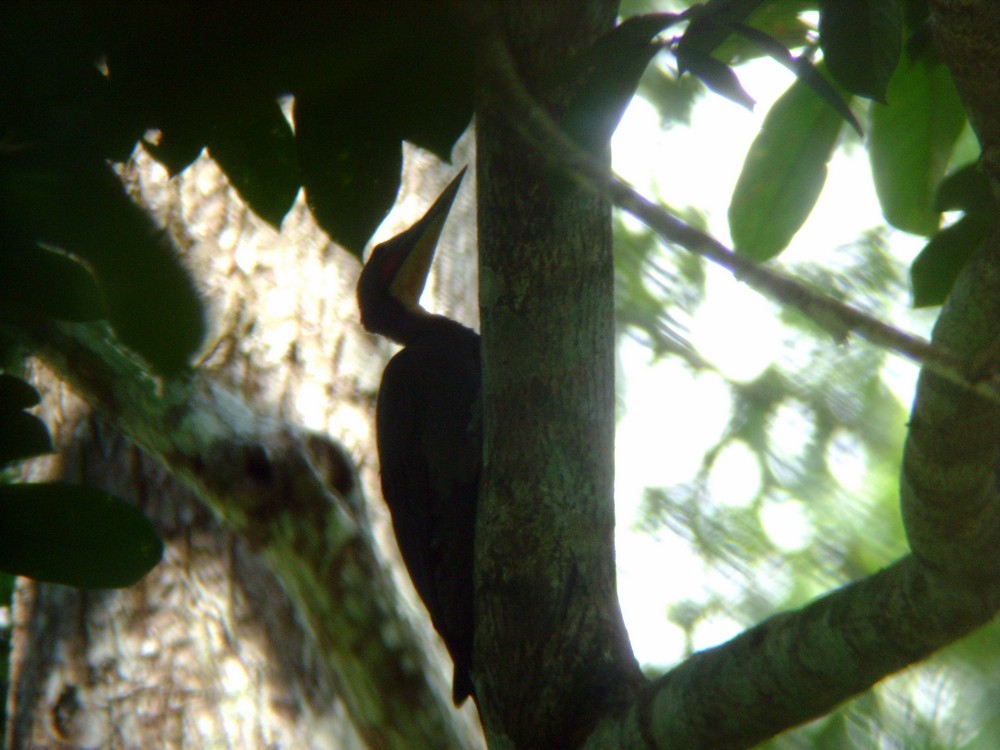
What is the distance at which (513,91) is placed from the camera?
1313 mm

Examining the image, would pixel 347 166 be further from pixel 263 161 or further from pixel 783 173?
pixel 783 173

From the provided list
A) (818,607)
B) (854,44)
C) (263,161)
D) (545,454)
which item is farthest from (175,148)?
(818,607)

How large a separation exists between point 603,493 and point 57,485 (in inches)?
41.2

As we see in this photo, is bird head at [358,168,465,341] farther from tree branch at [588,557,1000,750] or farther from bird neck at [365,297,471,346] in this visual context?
tree branch at [588,557,1000,750]

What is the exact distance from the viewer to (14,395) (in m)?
1.22

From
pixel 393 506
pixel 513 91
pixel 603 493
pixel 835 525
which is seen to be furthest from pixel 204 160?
pixel 835 525

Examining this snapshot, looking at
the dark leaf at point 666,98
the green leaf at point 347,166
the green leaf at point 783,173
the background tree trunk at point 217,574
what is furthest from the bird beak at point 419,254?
the dark leaf at point 666,98

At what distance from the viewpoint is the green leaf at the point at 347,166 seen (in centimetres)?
120

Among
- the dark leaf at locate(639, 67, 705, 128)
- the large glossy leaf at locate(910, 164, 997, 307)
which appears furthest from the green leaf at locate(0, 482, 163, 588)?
the dark leaf at locate(639, 67, 705, 128)

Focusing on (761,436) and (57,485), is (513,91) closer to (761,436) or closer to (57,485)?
(57,485)

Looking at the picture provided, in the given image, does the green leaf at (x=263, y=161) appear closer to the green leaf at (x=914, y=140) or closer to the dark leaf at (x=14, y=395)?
the dark leaf at (x=14, y=395)

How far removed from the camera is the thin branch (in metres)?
1.08

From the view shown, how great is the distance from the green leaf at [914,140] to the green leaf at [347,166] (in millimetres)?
925

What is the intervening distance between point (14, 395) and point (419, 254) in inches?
86.8
